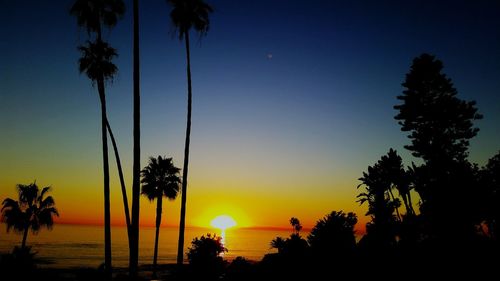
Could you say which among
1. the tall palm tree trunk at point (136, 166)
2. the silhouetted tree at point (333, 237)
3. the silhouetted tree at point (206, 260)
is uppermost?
the tall palm tree trunk at point (136, 166)

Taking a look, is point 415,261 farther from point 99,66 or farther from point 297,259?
point 99,66

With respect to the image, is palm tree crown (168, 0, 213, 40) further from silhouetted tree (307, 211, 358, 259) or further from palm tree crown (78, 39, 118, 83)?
silhouetted tree (307, 211, 358, 259)

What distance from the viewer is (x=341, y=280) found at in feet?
56.6

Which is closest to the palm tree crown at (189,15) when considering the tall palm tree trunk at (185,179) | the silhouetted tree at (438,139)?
the tall palm tree trunk at (185,179)

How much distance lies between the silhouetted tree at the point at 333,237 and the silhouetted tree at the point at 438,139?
13.2m

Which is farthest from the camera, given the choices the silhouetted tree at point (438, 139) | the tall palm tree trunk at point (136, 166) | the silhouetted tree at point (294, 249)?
the silhouetted tree at point (438, 139)

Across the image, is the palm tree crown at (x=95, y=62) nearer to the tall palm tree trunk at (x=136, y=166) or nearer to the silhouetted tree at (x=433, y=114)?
the tall palm tree trunk at (x=136, y=166)

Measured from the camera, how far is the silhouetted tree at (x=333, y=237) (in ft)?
66.6

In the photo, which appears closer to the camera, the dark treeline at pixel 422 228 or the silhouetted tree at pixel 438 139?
the dark treeline at pixel 422 228

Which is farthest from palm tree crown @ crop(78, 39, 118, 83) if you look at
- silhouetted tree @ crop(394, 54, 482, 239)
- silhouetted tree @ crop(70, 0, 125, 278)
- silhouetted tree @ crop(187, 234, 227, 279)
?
silhouetted tree @ crop(394, 54, 482, 239)

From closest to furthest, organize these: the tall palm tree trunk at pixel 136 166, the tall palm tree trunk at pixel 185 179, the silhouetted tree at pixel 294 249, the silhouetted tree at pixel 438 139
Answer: the tall palm tree trunk at pixel 136 166 → the tall palm tree trunk at pixel 185 179 → the silhouetted tree at pixel 294 249 → the silhouetted tree at pixel 438 139

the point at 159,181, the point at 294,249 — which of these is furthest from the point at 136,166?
the point at 159,181

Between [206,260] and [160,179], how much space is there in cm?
1712

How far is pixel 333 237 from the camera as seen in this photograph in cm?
2183
